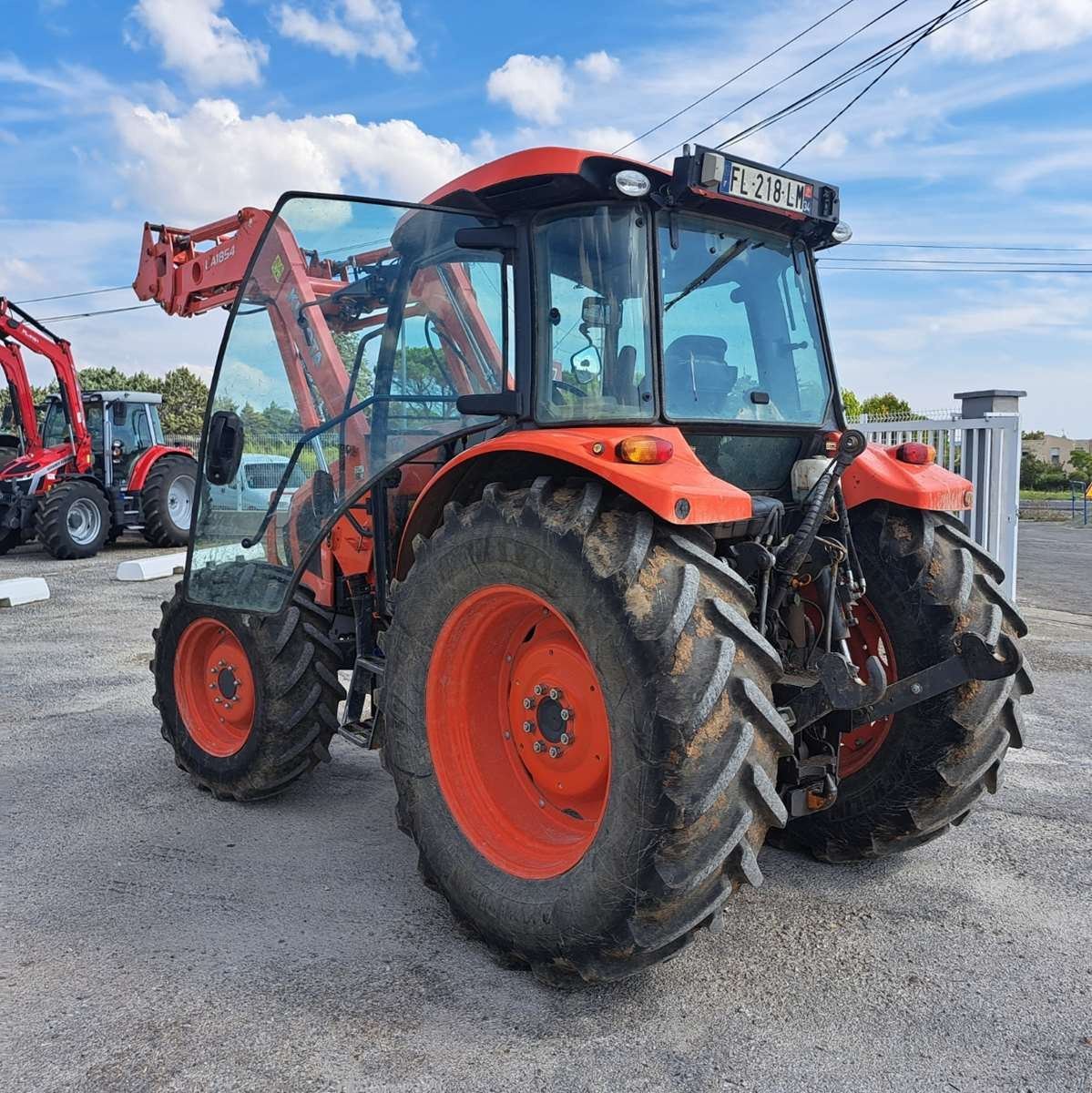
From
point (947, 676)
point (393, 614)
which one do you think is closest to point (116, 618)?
point (393, 614)

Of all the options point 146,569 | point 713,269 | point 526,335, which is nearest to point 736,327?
point 713,269

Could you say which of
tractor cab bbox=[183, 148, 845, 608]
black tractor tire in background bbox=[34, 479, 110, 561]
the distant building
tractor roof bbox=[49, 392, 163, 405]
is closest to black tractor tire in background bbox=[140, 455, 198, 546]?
black tractor tire in background bbox=[34, 479, 110, 561]

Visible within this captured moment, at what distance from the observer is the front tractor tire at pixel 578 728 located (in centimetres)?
247

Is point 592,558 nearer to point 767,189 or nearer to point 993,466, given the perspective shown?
point 767,189

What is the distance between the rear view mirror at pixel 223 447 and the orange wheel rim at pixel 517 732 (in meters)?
1.31

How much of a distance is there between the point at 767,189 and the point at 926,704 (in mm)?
1768

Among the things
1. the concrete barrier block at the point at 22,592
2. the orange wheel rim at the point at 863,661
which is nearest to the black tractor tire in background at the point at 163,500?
the concrete barrier block at the point at 22,592

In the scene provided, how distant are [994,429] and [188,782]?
7819mm

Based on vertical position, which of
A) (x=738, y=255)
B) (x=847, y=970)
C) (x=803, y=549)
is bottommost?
(x=847, y=970)

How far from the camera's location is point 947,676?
285cm

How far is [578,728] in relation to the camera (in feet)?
9.78

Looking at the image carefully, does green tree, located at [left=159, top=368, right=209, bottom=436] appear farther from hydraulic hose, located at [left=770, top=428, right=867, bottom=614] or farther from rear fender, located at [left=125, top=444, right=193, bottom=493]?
hydraulic hose, located at [left=770, top=428, right=867, bottom=614]

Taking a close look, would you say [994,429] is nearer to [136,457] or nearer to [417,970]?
[417,970]

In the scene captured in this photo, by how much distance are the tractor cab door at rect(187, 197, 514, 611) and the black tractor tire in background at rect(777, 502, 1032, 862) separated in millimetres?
1477
